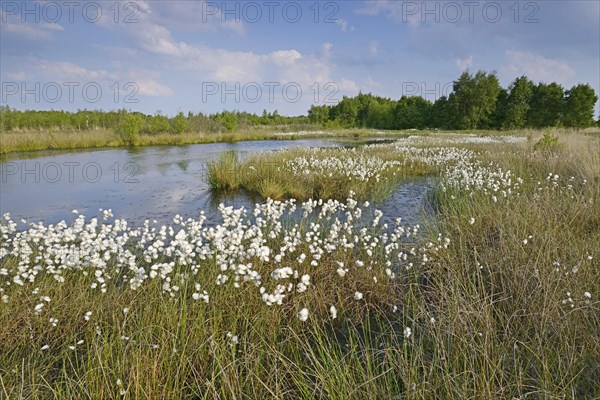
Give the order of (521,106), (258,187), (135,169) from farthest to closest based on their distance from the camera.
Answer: (521,106)
(135,169)
(258,187)

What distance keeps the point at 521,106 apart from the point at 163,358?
64400 mm

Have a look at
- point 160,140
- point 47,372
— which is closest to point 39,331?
point 47,372

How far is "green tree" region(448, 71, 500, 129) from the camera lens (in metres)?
56.1

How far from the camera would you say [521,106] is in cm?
5184

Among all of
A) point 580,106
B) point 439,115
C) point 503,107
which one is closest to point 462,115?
point 503,107

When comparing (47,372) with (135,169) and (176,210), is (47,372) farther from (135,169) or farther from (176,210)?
(135,169)

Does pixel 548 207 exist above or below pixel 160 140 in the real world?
below

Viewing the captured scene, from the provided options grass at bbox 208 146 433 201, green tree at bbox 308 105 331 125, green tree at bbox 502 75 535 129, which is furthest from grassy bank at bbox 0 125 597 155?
green tree at bbox 308 105 331 125

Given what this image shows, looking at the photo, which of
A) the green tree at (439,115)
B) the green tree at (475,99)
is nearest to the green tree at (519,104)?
the green tree at (475,99)

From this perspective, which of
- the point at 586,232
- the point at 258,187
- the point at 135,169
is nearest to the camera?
the point at 586,232

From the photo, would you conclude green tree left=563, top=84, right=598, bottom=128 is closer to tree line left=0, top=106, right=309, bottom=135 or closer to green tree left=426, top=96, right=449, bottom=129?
green tree left=426, top=96, right=449, bottom=129

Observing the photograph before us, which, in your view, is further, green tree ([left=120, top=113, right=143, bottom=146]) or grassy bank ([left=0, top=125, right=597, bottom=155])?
green tree ([left=120, top=113, right=143, bottom=146])

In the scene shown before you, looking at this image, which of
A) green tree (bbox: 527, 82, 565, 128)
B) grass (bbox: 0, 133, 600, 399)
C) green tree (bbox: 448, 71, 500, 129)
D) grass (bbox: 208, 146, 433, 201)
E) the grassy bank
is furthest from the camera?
green tree (bbox: 448, 71, 500, 129)

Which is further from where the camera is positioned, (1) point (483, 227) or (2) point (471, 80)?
(2) point (471, 80)
